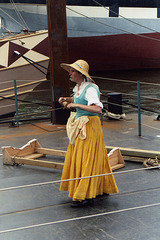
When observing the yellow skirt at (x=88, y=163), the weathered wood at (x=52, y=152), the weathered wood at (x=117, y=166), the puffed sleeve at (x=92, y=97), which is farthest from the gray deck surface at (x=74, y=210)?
the puffed sleeve at (x=92, y=97)

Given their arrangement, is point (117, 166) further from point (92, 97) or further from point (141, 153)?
point (92, 97)

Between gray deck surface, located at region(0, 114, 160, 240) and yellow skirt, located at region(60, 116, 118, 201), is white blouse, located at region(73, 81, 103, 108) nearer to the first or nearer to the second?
yellow skirt, located at region(60, 116, 118, 201)

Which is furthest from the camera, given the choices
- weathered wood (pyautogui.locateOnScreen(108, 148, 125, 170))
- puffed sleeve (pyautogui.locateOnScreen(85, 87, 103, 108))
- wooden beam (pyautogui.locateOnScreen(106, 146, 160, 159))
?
wooden beam (pyautogui.locateOnScreen(106, 146, 160, 159))

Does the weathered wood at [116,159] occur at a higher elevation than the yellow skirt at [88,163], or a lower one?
lower

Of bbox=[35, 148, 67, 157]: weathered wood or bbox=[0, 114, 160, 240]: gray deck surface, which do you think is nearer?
bbox=[0, 114, 160, 240]: gray deck surface

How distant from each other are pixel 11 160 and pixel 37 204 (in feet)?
5.21

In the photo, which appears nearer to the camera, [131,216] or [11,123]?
[131,216]

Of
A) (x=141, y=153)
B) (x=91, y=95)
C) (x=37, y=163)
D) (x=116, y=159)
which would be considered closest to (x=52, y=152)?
(x=37, y=163)

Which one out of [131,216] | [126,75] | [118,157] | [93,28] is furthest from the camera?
[93,28]

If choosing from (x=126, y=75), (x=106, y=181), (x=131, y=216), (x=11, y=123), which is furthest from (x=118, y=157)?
(x=126, y=75)

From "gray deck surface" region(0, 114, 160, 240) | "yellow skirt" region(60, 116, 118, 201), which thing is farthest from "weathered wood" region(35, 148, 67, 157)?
"yellow skirt" region(60, 116, 118, 201)

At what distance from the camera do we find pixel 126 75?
2447cm

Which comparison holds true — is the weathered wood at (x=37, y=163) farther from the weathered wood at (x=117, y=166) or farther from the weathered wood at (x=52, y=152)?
the weathered wood at (x=117, y=166)

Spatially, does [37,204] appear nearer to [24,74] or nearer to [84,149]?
[84,149]
